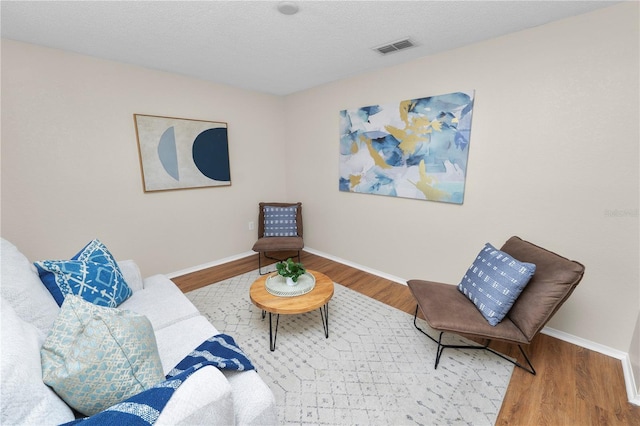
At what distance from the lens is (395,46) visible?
2295 mm

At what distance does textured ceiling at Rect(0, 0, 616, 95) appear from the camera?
1.70 m

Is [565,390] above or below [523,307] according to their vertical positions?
below

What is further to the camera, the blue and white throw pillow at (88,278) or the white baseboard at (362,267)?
the white baseboard at (362,267)

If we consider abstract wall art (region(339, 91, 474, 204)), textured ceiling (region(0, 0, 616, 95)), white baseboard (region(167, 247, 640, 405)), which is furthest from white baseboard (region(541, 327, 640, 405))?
textured ceiling (region(0, 0, 616, 95))

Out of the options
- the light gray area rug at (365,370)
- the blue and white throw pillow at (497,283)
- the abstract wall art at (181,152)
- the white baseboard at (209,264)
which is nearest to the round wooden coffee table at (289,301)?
the light gray area rug at (365,370)

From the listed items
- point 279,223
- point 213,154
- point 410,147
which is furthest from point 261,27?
point 279,223

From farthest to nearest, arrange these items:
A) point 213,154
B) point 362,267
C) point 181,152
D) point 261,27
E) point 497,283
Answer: point 362,267, point 213,154, point 181,152, point 261,27, point 497,283

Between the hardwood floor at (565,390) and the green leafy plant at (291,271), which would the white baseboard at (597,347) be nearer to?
the hardwood floor at (565,390)

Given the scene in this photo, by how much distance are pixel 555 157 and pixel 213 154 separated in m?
3.44

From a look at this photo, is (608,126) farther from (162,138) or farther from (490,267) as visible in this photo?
(162,138)

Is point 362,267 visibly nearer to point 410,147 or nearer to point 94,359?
point 410,147

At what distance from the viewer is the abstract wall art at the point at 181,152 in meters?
2.88

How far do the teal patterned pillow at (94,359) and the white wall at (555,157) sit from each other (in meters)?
2.56

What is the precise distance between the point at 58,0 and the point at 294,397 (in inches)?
110
